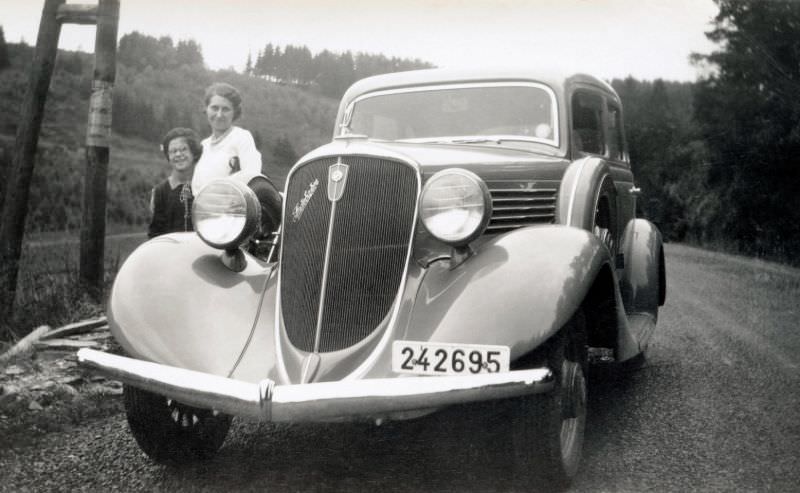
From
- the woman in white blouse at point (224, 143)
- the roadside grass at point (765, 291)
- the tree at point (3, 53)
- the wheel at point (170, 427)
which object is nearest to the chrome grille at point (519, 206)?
the wheel at point (170, 427)

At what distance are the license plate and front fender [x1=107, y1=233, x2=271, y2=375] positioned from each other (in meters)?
0.60

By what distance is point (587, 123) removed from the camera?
3740mm

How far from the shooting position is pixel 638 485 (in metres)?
2.30

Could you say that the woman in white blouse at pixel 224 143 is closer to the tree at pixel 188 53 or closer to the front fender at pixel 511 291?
the tree at pixel 188 53

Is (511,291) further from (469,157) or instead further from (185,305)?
(185,305)

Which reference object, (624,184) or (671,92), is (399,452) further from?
(671,92)

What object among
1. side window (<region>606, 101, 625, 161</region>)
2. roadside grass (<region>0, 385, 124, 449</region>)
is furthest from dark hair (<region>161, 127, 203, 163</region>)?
side window (<region>606, 101, 625, 161</region>)

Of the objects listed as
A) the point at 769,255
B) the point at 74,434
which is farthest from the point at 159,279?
the point at 769,255

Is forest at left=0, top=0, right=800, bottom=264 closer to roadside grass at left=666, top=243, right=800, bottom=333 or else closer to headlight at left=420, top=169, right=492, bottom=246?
roadside grass at left=666, top=243, right=800, bottom=333

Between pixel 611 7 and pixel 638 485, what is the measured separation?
2101 mm

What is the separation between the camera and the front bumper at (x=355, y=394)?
6.20ft

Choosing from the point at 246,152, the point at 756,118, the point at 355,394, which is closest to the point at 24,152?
the point at 246,152

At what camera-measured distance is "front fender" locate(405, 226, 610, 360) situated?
2070 mm

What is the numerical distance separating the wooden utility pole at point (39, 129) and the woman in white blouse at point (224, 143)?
2.05ft
